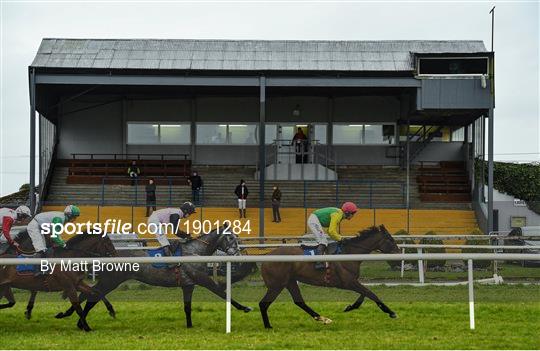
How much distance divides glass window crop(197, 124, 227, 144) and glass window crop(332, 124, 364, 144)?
168 inches

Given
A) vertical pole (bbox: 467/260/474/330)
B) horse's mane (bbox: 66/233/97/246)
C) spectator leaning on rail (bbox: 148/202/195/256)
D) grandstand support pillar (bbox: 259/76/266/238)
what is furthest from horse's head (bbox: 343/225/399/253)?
grandstand support pillar (bbox: 259/76/266/238)

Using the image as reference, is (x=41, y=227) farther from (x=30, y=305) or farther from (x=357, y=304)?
(x=357, y=304)

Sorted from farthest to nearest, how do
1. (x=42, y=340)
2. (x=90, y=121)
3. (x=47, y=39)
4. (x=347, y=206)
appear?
(x=90, y=121) → (x=47, y=39) → (x=347, y=206) → (x=42, y=340)

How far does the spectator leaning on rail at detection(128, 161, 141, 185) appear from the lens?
93.9ft

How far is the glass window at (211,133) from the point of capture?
3378 cm

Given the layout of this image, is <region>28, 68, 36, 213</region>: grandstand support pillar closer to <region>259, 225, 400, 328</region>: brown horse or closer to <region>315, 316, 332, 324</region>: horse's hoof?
<region>259, 225, 400, 328</region>: brown horse

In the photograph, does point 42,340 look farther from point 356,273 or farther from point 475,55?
point 475,55

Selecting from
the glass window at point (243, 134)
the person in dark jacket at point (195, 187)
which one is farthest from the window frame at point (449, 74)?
the glass window at point (243, 134)

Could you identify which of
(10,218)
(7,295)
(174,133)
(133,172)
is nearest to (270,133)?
(174,133)

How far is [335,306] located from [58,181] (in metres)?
21.8

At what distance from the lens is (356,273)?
34.9ft

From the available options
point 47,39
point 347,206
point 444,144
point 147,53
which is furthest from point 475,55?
point 347,206

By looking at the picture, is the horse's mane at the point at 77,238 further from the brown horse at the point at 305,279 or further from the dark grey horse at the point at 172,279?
the brown horse at the point at 305,279

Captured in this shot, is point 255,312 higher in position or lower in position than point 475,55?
lower
